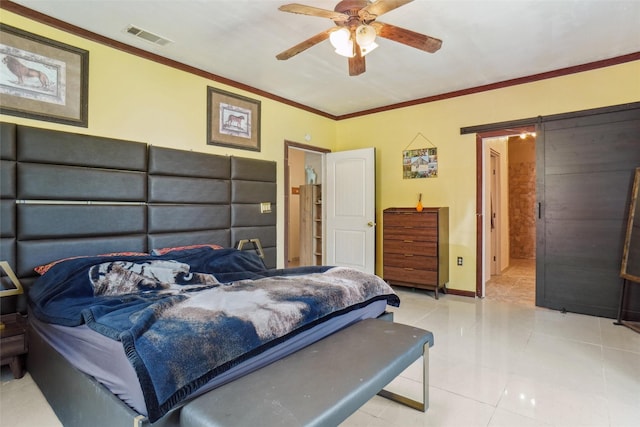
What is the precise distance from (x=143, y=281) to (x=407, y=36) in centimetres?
248

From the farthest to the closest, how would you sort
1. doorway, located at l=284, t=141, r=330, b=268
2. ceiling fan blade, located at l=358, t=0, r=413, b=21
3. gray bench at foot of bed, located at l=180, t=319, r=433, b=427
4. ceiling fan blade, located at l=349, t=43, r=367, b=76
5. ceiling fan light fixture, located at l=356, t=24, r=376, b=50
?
1. doorway, located at l=284, t=141, r=330, b=268
2. ceiling fan blade, located at l=349, t=43, r=367, b=76
3. ceiling fan light fixture, located at l=356, t=24, r=376, b=50
4. ceiling fan blade, located at l=358, t=0, r=413, b=21
5. gray bench at foot of bed, located at l=180, t=319, r=433, b=427

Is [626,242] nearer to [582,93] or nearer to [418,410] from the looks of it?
[582,93]

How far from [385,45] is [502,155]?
389cm

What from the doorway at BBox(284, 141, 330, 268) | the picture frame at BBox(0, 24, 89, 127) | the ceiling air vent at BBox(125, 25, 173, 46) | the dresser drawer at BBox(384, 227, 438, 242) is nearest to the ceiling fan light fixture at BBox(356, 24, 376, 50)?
the ceiling air vent at BBox(125, 25, 173, 46)

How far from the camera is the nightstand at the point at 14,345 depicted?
7.12 ft

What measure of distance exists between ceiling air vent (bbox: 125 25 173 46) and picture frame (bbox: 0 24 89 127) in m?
0.43

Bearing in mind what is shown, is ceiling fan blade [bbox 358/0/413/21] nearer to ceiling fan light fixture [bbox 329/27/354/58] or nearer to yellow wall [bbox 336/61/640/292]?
ceiling fan light fixture [bbox 329/27/354/58]

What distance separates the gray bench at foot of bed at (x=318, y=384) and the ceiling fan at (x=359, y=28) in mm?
1938

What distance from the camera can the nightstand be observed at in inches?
85.4

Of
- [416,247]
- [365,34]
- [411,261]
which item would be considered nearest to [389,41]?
[365,34]

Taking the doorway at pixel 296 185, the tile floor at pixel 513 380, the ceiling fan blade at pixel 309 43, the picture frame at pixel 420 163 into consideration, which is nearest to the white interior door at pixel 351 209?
the picture frame at pixel 420 163

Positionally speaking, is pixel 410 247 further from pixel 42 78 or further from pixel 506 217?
pixel 42 78

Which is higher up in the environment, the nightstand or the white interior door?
the white interior door

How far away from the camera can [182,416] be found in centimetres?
121
